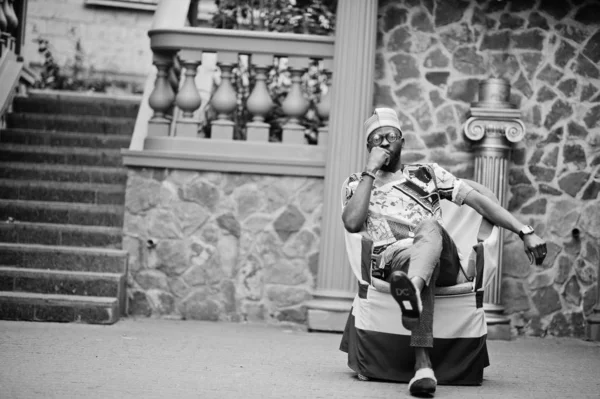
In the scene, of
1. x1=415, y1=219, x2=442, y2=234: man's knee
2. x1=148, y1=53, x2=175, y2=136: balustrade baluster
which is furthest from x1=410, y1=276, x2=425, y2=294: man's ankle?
x1=148, y1=53, x2=175, y2=136: balustrade baluster

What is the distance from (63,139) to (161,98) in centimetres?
170

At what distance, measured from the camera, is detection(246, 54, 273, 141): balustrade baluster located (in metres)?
8.41

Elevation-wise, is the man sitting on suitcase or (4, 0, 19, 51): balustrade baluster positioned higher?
(4, 0, 19, 51): balustrade baluster

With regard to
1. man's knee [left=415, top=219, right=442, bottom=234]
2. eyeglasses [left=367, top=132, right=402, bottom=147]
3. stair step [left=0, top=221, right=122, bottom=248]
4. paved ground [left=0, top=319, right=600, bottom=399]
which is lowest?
paved ground [left=0, top=319, right=600, bottom=399]

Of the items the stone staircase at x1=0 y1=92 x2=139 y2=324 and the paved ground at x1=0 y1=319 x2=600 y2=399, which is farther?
the stone staircase at x1=0 y1=92 x2=139 y2=324

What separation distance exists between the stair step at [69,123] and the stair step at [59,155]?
0.53 metres

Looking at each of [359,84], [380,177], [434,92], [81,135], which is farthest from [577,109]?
[81,135]

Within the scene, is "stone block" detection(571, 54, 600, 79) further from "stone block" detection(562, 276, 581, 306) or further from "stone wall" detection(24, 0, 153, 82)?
"stone wall" detection(24, 0, 153, 82)

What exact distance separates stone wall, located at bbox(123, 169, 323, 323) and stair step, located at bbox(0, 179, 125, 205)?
752 millimetres

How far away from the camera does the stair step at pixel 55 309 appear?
7.48 metres

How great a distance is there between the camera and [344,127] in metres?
8.12

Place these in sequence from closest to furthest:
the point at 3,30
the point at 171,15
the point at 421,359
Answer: the point at 421,359 < the point at 171,15 < the point at 3,30

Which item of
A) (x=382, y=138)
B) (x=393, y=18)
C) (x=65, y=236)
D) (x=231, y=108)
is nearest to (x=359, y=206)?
(x=382, y=138)

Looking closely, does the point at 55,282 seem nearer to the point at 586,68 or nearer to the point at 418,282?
the point at 418,282
